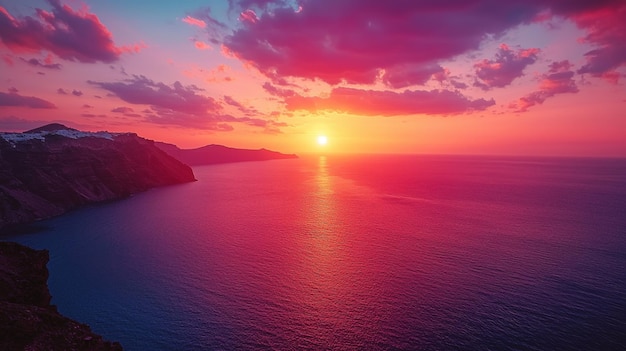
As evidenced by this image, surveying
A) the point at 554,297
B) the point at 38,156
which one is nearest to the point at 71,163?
the point at 38,156

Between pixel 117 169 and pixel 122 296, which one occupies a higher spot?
pixel 117 169

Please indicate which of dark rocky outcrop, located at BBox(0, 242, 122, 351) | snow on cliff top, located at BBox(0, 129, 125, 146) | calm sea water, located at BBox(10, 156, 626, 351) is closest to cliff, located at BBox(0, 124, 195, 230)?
snow on cliff top, located at BBox(0, 129, 125, 146)

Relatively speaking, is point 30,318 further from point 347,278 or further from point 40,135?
point 40,135

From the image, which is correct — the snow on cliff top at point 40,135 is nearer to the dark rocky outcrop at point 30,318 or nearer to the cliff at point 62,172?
the cliff at point 62,172

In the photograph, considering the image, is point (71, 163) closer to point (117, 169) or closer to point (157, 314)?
point (117, 169)

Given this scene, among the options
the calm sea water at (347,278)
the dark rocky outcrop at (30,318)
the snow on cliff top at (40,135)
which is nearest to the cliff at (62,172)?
the snow on cliff top at (40,135)
